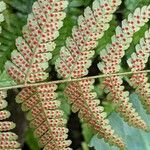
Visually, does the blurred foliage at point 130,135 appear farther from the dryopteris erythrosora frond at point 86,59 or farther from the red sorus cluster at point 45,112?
the red sorus cluster at point 45,112

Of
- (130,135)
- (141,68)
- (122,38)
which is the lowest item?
(130,135)

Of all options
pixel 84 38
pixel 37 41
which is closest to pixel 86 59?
pixel 84 38

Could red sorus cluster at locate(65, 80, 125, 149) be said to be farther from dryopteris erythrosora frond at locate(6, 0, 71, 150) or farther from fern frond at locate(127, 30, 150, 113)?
fern frond at locate(127, 30, 150, 113)

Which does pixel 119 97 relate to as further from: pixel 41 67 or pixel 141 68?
pixel 41 67

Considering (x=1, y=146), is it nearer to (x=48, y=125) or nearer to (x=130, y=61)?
(x=48, y=125)

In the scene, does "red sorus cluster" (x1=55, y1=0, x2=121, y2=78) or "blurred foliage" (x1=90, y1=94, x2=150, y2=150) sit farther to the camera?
"blurred foliage" (x1=90, y1=94, x2=150, y2=150)

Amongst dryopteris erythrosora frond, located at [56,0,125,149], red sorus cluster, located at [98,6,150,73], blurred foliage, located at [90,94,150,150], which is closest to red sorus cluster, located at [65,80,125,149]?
dryopteris erythrosora frond, located at [56,0,125,149]

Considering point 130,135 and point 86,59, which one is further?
point 130,135
